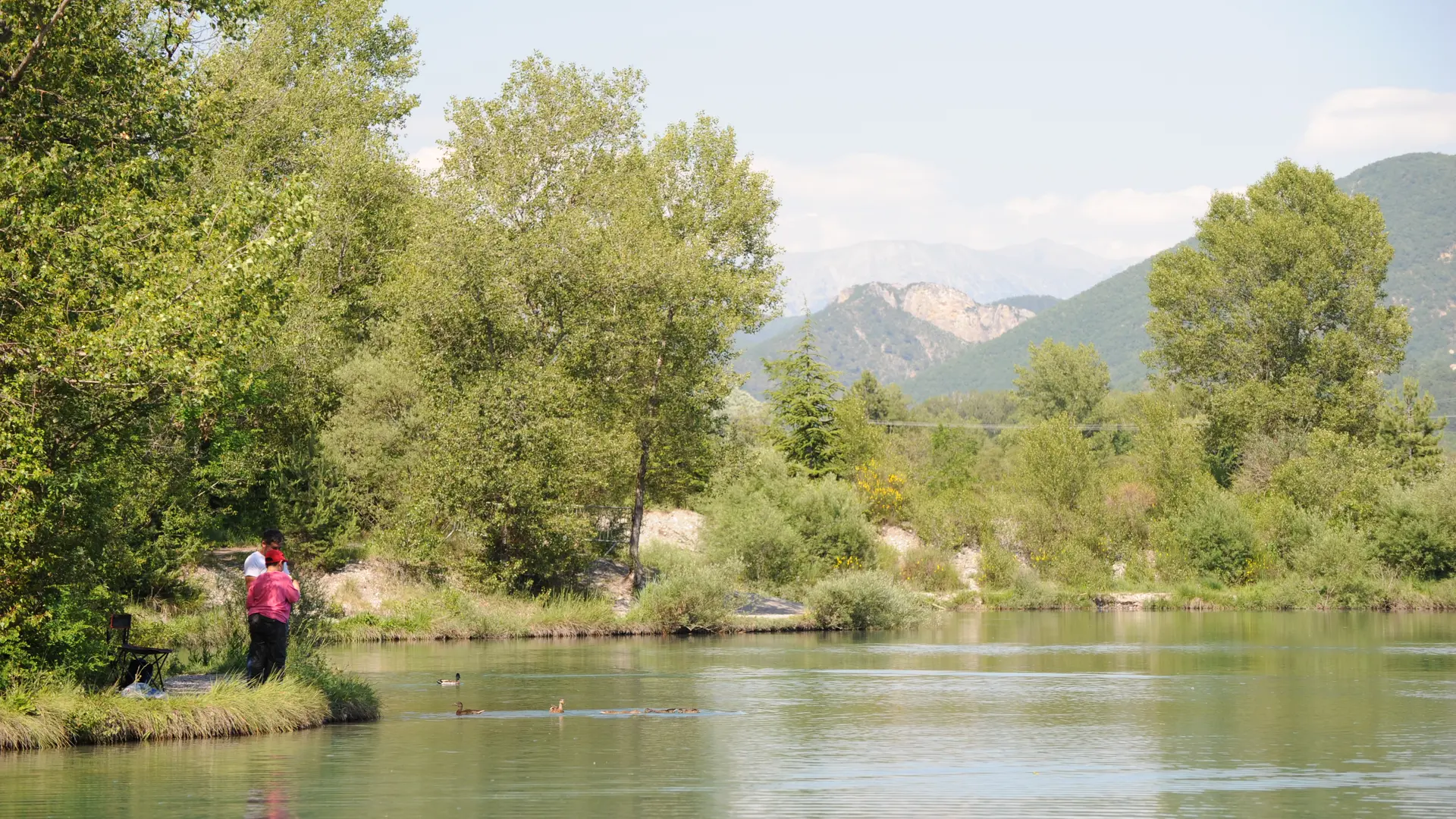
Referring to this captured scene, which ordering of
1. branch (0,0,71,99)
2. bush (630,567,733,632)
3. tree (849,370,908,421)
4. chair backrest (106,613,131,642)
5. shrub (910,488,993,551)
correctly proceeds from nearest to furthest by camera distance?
branch (0,0,71,99) < chair backrest (106,613,131,642) < bush (630,567,733,632) < shrub (910,488,993,551) < tree (849,370,908,421)

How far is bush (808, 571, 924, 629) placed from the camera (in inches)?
1864

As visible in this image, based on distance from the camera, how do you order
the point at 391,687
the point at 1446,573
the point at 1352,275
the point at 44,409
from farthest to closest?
the point at 1352,275
the point at 1446,573
the point at 391,687
the point at 44,409

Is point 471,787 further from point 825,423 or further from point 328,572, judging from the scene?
point 825,423

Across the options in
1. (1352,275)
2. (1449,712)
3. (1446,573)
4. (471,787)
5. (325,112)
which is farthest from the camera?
(1352,275)

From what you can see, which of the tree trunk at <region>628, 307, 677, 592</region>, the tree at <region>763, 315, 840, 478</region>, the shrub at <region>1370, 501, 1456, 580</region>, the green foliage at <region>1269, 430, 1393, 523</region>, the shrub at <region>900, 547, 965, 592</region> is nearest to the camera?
the tree trunk at <region>628, 307, 677, 592</region>

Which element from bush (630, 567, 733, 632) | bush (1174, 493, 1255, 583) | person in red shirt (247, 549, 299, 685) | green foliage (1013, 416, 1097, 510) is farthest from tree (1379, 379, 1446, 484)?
person in red shirt (247, 549, 299, 685)

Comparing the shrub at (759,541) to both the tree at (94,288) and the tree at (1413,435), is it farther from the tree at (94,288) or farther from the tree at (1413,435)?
the tree at (1413,435)

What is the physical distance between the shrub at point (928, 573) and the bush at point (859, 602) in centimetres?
1468

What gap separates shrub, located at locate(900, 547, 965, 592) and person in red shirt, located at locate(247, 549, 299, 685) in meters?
44.7

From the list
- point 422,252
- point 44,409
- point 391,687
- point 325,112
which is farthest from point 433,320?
point 44,409

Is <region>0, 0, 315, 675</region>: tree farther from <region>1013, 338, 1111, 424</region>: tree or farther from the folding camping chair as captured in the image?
<region>1013, 338, 1111, 424</region>: tree

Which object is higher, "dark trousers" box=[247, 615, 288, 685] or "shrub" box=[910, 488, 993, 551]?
"shrub" box=[910, 488, 993, 551]

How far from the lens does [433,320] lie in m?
47.3

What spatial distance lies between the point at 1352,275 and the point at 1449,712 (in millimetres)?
58236
